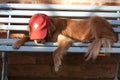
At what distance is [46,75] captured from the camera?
5656 millimetres

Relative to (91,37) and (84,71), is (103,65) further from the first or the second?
(91,37)

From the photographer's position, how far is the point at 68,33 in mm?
5082

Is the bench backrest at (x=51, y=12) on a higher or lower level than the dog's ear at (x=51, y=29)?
higher

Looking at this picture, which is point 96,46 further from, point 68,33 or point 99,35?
point 68,33

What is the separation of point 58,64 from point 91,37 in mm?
568

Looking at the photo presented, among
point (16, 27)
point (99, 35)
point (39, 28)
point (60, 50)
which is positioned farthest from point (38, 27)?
point (99, 35)

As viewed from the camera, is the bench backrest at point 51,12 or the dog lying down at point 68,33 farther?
the bench backrest at point 51,12

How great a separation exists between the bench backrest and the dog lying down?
125mm

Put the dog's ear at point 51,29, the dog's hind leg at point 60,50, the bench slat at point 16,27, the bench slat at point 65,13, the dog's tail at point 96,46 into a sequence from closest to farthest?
1. the dog's tail at point 96,46
2. the dog's hind leg at point 60,50
3. the dog's ear at point 51,29
4. the bench slat at point 16,27
5. the bench slat at point 65,13

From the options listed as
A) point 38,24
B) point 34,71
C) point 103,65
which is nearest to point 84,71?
point 103,65

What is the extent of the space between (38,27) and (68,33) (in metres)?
0.72

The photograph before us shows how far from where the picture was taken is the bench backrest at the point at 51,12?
5.11 meters

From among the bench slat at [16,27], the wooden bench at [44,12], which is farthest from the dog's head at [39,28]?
the wooden bench at [44,12]

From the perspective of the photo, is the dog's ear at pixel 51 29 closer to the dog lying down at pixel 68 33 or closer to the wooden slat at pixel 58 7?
the dog lying down at pixel 68 33
